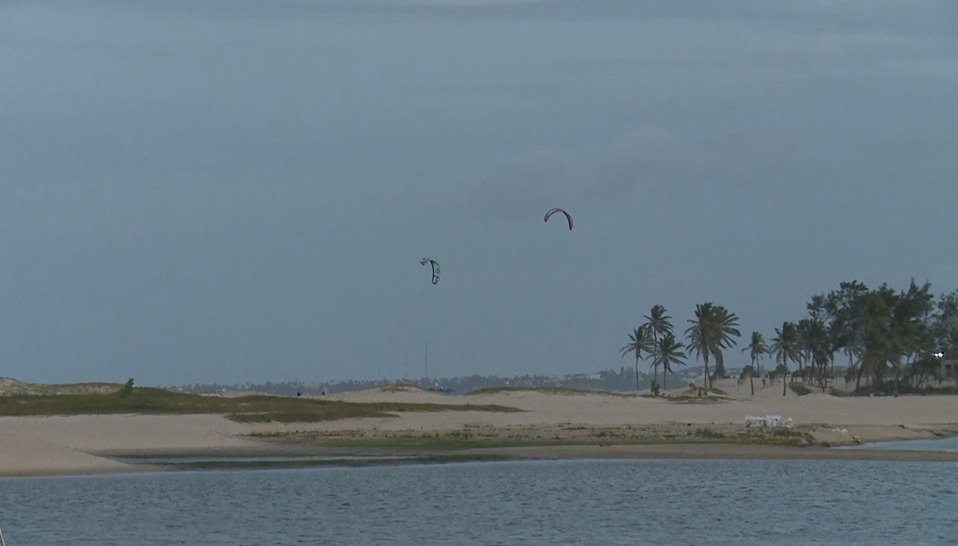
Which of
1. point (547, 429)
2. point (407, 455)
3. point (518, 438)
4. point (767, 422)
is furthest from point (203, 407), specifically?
point (767, 422)

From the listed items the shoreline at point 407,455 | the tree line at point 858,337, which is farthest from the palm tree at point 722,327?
the shoreline at point 407,455

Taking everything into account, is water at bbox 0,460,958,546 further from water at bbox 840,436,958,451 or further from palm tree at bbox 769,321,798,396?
palm tree at bbox 769,321,798,396

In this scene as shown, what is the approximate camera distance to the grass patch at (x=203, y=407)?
221ft

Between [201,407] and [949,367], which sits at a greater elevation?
[949,367]

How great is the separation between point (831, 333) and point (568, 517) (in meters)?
102

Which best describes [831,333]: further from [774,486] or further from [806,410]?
[774,486]

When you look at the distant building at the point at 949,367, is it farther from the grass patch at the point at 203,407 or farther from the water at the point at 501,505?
the water at the point at 501,505

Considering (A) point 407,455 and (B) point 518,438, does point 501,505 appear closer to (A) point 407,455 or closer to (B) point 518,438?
(A) point 407,455

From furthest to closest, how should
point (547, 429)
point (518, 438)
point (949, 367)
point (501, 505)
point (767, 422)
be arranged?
point (949, 367) → point (547, 429) → point (767, 422) → point (518, 438) → point (501, 505)

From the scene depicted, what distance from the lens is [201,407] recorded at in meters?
73.9

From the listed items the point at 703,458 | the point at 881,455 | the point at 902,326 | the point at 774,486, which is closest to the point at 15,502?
the point at 774,486

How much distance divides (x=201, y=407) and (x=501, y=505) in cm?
4246

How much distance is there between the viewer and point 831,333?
129250 mm

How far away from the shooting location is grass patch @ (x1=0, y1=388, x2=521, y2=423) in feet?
221
